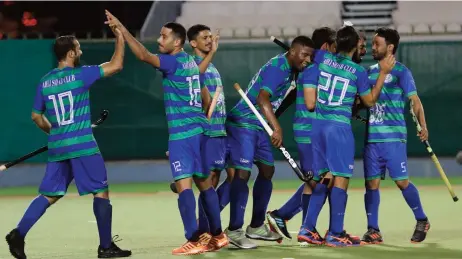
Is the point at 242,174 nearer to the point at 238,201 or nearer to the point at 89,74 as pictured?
the point at 238,201

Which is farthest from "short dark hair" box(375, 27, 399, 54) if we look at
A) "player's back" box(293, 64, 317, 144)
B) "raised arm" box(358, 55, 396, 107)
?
"player's back" box(293, 64, 317, 144)

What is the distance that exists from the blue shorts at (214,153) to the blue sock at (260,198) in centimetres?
57

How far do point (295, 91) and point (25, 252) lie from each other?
10.3 feet

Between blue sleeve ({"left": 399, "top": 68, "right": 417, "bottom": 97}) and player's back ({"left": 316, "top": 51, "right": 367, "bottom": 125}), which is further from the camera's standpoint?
blue sleeve ({"left": 399, "top": 68, "right": 417, "bottom": 97})

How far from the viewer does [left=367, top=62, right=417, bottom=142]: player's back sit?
11.1m

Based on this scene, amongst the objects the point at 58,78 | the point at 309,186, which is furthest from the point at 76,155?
the point at 309,186

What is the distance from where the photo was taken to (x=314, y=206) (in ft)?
35.3

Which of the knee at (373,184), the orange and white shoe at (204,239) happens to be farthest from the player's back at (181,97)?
the knee at (373,184)

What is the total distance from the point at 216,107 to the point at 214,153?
48 centimetres

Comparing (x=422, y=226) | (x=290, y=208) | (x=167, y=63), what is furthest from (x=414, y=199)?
(x=167, y=63)

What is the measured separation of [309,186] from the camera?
11156 mm

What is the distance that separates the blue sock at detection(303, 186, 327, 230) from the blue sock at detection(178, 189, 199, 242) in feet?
3.84

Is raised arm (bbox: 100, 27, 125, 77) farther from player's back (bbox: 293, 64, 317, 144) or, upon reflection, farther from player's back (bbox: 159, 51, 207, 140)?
player's back (bbox: 293, 64, 317, 144)

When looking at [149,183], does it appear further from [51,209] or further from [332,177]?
[332,177]
